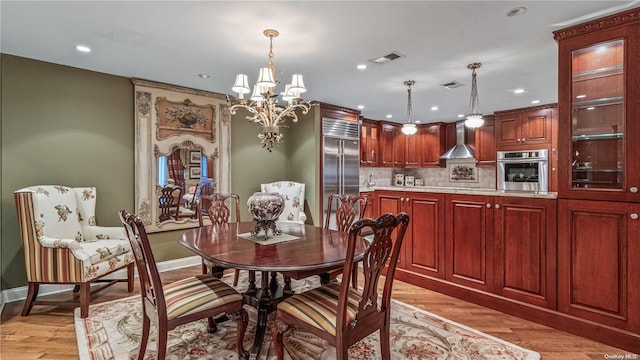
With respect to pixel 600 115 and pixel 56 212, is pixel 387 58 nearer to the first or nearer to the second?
pixel 600 115

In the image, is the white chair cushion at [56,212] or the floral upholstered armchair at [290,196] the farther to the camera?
the floral upholstered armchair at [290,196]

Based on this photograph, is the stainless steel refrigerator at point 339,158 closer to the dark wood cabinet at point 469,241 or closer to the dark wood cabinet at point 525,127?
the dark wood cabinet at point 469,241

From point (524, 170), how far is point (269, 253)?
5415 millimetres

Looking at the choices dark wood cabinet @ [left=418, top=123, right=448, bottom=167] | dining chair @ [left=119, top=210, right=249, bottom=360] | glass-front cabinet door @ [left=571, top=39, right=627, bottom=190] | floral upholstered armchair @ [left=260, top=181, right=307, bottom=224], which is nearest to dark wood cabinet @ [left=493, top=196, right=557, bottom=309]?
glass-front cabinet door @ [left=571, top=39, right=627, bottom=190]

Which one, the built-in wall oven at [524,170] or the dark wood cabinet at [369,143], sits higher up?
the dark wood cabinet at [369,143]

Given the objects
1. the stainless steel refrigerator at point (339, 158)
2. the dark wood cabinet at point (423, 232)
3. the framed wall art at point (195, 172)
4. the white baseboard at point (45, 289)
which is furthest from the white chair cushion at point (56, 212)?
the dark wood cabinet at point (423, 232)

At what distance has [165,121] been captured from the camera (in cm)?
401

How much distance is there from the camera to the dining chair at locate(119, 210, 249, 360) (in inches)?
65.5

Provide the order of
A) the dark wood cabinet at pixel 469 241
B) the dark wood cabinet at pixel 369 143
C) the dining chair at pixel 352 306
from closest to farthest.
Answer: the dining chair at pixel 352 306
the dark wood cabinet at pixel 469 241
the dark wood cabinet at pixel 369 143

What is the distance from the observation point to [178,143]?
13.5ft

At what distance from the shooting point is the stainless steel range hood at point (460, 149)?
6398 millimetres

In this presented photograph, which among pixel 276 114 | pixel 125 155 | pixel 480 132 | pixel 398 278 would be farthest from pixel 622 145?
pixel 125 155

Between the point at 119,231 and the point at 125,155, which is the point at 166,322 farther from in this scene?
the point at 125,155

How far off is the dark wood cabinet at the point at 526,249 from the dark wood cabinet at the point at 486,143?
3.72 m
